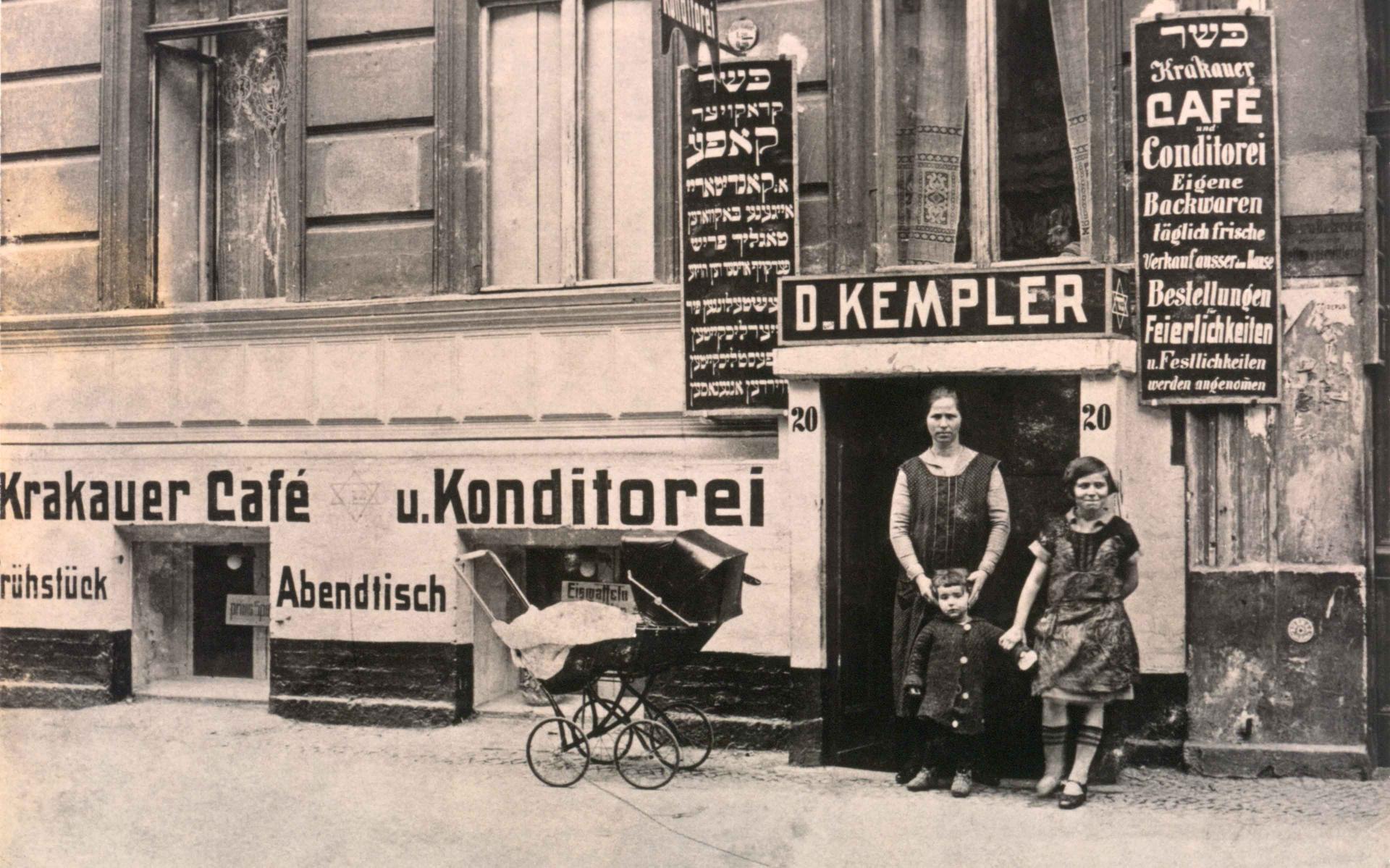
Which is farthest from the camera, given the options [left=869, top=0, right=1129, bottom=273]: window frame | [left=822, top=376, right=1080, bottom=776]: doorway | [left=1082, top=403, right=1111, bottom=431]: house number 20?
[left=869, top=0, right=1129, bottom=273]: window frame

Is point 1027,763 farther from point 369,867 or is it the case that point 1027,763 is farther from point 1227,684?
point 369,867

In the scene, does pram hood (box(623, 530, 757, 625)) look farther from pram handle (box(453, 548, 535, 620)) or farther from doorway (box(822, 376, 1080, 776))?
pram handle (box(453, 548, 535, 620))

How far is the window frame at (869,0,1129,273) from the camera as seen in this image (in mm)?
8289

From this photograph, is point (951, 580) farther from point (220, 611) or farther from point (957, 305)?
point (220, 611)

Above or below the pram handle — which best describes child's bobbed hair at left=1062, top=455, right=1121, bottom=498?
above

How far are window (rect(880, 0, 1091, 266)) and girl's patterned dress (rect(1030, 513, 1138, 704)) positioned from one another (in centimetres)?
206

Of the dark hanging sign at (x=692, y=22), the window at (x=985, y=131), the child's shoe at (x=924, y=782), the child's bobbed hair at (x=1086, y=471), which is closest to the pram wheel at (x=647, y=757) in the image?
the child's shoe at (x=924, y=782)

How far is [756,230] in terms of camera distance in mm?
8898

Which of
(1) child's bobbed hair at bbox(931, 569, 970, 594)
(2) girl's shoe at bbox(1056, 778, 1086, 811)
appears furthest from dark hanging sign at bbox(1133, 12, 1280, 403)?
(2) girl's shoe at bbox(1056, 778, 1086, 811)

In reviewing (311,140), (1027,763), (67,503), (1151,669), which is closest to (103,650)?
(67,503)

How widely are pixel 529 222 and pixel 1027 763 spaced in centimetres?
523

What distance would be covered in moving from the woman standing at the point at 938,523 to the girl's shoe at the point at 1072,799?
36.7 inches

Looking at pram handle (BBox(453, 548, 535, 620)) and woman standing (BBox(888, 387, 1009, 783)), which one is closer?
woman standing (BBox(888, 387, 1009, 783))

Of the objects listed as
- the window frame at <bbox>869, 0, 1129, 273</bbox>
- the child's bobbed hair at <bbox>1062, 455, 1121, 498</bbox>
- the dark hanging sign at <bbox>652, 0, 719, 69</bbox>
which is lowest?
the child's bobbed hair at <bbox>1062, 455, 1121, 498</bbox>
